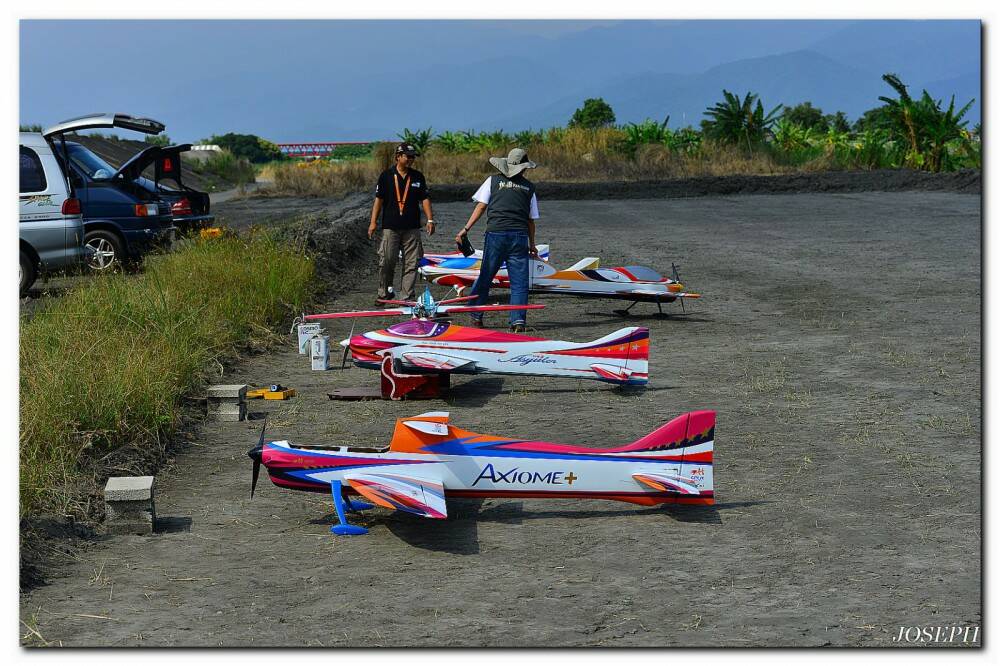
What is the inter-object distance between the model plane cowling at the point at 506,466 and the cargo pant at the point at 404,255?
309 inches

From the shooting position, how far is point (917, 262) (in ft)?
62.7

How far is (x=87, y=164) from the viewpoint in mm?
18719

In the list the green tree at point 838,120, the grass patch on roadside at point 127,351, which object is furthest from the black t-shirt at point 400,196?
the green tree at point 838,120

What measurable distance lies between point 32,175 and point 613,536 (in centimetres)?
1225

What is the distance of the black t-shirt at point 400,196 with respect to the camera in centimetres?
1417

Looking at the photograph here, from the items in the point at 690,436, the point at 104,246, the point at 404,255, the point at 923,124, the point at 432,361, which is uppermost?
the point at 923,124

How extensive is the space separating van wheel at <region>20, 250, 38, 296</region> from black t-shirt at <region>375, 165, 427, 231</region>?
5.41 metres

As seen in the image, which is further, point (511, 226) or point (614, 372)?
point (511, 226)

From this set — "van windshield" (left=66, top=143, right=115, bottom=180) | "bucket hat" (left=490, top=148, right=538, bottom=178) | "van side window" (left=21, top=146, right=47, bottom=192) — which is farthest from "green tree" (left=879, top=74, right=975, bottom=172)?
"van side window" (left=21, top=146, right=47, bottom=192)

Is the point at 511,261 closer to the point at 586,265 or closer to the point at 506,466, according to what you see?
the point at 586,265

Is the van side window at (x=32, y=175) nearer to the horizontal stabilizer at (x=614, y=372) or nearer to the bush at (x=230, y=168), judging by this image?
the horizontal stabilizer at (x=614, y=372)

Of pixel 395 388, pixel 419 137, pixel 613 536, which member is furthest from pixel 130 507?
pixel 419 137

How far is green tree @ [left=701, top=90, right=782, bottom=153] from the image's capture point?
49.9 m

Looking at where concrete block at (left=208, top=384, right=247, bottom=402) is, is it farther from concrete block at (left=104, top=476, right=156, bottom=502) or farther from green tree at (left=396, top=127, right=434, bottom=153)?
green tree at (left=396, top=127, right=434, bottom=153)
